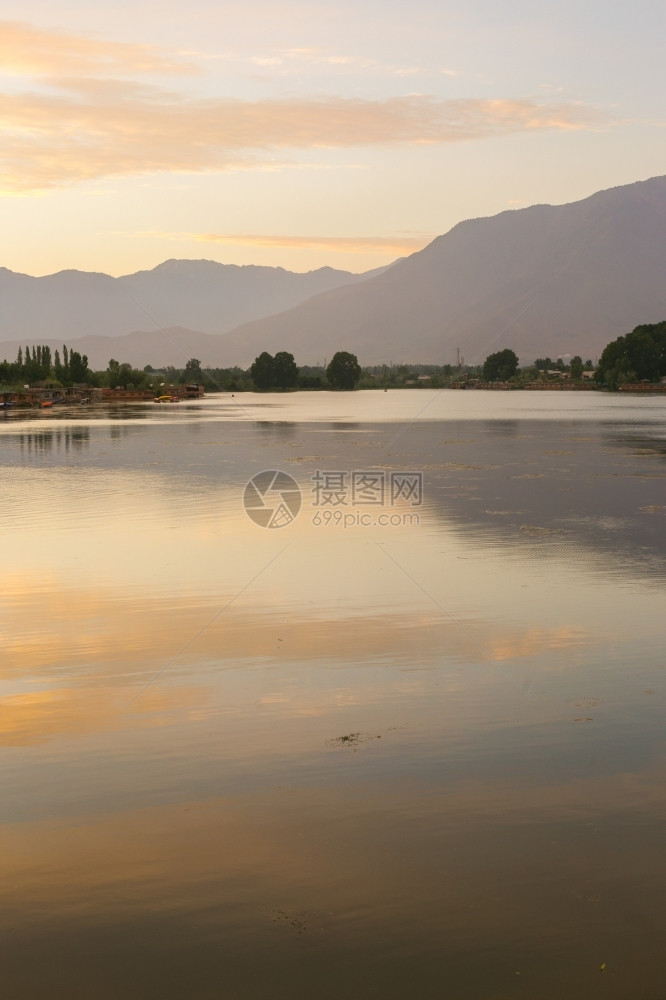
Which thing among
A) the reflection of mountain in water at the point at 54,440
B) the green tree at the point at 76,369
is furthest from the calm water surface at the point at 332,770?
the green tree at the point at 76,369

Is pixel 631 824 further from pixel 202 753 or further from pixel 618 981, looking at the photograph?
pixel 202 753

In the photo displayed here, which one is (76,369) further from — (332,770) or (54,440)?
(332,770)

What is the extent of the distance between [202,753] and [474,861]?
3.23 metres

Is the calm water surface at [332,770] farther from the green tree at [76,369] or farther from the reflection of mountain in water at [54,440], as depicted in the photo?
the green tree at [76,369]

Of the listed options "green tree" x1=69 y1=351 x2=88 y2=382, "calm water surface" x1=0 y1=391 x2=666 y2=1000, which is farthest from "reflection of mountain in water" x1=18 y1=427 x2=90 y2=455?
"green tree" x1=69 y1=351 x2=88 y2=382

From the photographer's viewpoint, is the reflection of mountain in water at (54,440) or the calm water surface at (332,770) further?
the reflection of mountain in water at (54,440)

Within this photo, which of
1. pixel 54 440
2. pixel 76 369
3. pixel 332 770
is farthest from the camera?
pixel 76 369

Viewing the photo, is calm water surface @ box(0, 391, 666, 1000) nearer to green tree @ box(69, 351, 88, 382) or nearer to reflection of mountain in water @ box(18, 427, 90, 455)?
reflection of mountain in water @ box(18, 427, 90, 455)

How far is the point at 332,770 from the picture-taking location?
9.97 metres

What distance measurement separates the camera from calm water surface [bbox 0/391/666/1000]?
7.07m

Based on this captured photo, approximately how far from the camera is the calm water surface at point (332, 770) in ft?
23.2

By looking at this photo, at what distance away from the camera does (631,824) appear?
876 cm

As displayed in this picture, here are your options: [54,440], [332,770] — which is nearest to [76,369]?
[54,440]

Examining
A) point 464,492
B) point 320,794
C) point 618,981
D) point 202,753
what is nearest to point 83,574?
point 202,753
